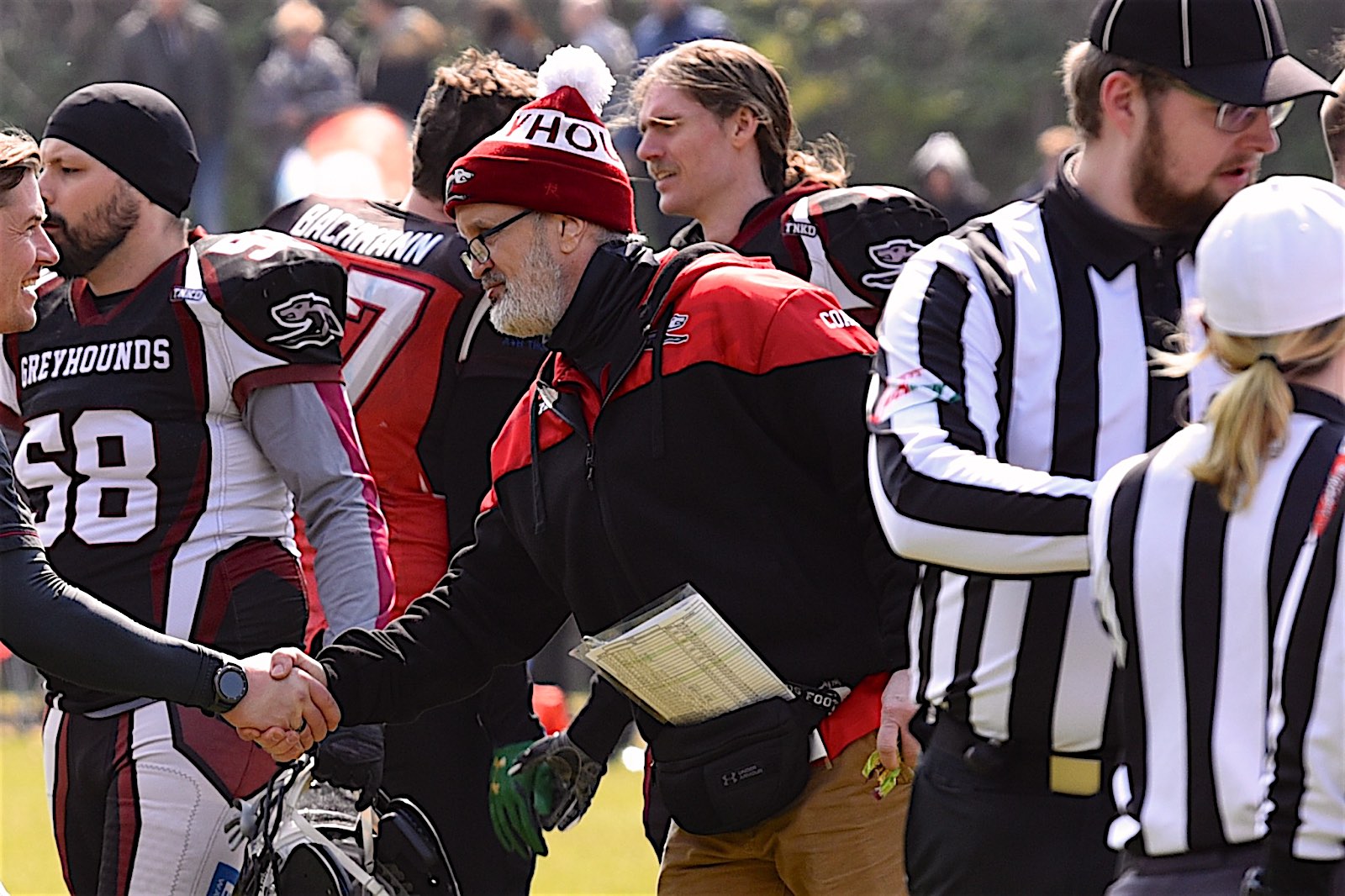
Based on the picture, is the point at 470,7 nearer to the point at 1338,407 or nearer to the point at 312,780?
the point at 312,780

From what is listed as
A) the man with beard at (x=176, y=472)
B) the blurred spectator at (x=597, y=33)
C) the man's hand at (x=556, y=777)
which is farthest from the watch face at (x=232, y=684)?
the blurred spectator at (x=597, y=33)

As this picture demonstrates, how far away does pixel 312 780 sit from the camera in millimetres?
4543

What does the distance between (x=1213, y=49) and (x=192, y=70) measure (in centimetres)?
1189

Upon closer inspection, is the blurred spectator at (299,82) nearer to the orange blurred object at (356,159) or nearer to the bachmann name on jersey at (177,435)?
the orange blurred object at (356,159)

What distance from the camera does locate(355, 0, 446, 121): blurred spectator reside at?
13656 millimetres

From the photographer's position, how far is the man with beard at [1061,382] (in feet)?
10.5

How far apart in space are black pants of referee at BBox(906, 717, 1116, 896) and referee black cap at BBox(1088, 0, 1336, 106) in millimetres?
1052

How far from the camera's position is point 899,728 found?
142 inches

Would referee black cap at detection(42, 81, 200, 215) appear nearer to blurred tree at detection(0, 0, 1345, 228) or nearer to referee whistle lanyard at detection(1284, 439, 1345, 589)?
referee whistle lanyard at detection(1284, 439, 1345, 589)

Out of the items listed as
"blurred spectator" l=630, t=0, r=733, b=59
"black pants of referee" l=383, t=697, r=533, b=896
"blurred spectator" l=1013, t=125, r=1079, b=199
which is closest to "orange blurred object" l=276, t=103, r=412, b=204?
"blurred spectator" l=630, t=0, r=733, b=59

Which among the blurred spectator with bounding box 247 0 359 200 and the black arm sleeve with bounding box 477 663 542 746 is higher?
the black arm sleeve with bounding box 477 663 542 746

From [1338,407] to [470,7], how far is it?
564 inches

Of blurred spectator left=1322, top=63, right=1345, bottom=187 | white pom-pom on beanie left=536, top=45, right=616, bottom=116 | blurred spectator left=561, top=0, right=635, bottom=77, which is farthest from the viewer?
blurred spectator left=561, top=0, right=635, bottom=77

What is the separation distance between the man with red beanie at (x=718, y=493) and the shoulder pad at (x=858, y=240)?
0.99 m
